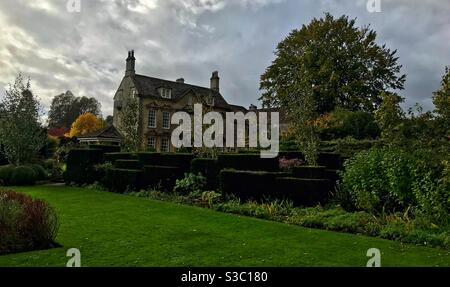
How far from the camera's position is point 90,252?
6.23 meters

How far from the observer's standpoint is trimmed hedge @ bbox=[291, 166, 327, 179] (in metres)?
11.4

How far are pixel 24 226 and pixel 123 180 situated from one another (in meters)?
→ 9.71

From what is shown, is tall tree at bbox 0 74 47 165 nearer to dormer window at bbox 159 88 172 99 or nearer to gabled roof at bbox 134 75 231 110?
gabled roof at bbox 134 75 231 110

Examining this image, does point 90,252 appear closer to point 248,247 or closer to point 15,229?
point 15,229

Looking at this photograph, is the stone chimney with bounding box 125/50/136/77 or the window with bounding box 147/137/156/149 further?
the window with bounding box 147/137/156/149

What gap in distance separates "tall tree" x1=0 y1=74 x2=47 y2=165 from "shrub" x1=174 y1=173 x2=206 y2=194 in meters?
12.0

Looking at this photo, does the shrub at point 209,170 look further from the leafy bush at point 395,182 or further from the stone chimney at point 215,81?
the stone chimney at point 215,81

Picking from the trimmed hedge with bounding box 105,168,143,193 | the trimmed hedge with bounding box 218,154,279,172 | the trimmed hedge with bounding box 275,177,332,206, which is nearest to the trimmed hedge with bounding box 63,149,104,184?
the trimmed hedge with bounding box 105,168,143,193

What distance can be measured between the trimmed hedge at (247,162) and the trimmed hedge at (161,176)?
2.29 meters

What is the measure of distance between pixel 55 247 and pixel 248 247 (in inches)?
139

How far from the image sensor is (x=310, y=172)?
11609 millimetres

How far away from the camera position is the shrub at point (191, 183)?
13992 mm

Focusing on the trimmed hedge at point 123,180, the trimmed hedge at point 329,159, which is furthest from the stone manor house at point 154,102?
the trimmed hedge at point 329,159
